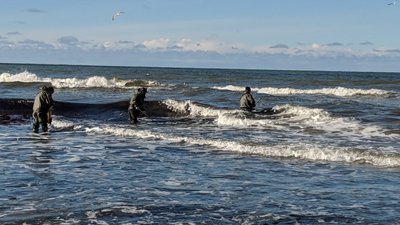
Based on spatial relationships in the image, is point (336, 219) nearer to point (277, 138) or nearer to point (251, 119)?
point (277, 138)

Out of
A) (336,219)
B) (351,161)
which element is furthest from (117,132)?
(336,219)

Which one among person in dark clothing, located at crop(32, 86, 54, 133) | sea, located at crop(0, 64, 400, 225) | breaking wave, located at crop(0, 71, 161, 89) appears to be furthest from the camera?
breaking wave, located at crop(0, 71, 161, 89)

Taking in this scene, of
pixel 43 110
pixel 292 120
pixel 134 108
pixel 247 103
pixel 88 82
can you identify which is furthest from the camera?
pixel 88 82

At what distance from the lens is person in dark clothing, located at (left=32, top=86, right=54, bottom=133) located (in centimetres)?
1852

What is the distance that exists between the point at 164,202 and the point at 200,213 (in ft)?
2.72

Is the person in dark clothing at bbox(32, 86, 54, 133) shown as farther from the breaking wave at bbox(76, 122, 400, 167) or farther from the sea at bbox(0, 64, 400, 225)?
the breaking wave at bbox(76, 122, 400, 167)

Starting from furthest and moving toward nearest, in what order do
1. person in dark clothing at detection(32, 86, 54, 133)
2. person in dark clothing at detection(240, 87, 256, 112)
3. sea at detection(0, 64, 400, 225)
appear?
person in dark clothing at detection(240, 87, 256, 112) → person in dark clothing at detection(32, 86, 54, 133) → sea at detection(0, 64, 400, 225)

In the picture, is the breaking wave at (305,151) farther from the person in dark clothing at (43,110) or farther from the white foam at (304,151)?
the person in dark clothing at (43,110)

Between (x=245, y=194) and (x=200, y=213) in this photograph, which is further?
(x=245, y=194)

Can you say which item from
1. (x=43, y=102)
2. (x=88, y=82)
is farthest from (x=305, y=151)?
(x=88, y=82)

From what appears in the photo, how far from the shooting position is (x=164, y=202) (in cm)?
895

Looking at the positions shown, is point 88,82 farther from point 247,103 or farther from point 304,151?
point 304,151

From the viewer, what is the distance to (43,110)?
61.0 feet

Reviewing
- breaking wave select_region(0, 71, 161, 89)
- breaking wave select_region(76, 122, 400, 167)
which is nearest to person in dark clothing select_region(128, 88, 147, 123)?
breaking wave select_region(76, 122, 400, 167)
